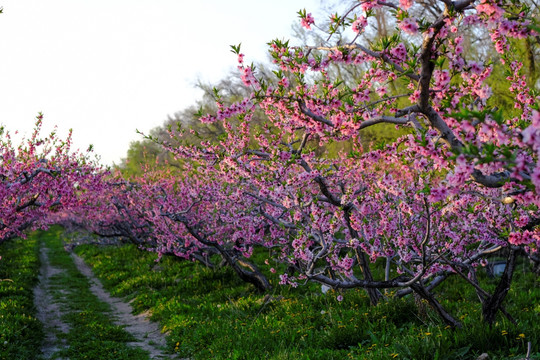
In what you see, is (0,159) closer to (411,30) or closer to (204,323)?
(204,323)

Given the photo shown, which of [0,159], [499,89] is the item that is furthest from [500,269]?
[0,159]

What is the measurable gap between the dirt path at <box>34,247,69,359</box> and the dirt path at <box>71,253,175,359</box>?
4.23 feet

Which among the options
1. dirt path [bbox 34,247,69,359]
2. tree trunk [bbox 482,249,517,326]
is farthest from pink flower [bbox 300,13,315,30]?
dirt path [bbox 34,247,69,359]

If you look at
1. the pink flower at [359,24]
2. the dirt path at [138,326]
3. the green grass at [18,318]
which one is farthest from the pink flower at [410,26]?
the green grass at [18,318]

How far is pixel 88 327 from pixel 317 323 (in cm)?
514

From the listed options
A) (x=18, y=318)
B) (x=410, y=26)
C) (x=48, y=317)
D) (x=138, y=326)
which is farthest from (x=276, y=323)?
(x=410, y=26)

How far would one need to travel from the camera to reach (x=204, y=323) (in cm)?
902

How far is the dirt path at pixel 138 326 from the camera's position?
8.62 meters

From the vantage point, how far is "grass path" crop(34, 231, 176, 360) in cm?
816

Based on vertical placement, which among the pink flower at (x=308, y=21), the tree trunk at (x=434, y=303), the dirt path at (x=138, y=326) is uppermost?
the pink flower at (x=308, y=21)

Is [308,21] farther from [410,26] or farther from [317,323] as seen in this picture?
[317,323]

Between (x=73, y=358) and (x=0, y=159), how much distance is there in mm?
4684

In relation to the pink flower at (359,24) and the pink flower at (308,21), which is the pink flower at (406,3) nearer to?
the pink flower at (359,24)

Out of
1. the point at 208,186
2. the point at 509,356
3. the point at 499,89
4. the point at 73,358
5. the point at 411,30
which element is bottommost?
the point at 73,358
